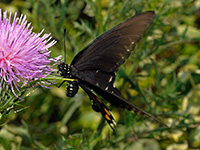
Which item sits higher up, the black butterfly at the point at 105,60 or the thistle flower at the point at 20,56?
the thistle flower at the point at 20,56

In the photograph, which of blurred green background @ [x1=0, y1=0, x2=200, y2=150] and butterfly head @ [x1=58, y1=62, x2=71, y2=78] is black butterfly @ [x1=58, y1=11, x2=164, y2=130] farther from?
blurred green background @ [x1=0, y1=0, x2=200, y2=150]

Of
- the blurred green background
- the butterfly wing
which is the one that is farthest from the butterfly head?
the blurred green background

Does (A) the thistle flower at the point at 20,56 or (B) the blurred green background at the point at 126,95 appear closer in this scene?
(A) the thistle flower at the point at 20,56

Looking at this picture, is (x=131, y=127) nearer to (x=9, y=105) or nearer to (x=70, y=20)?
(x=9, y=105)

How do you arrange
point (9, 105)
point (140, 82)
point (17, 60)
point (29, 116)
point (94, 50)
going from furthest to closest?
point (140, 82)
point (29, 116)
point (94, 50)
point (17, 60)
point (9, 105)

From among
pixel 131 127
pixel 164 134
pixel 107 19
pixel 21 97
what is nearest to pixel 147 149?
pixel 164 134

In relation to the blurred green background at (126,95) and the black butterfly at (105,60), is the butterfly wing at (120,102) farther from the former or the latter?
the blurred green background at (126,95)

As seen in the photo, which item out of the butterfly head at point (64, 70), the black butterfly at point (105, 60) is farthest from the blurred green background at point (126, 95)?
the butterfly head at point (64, 70)
